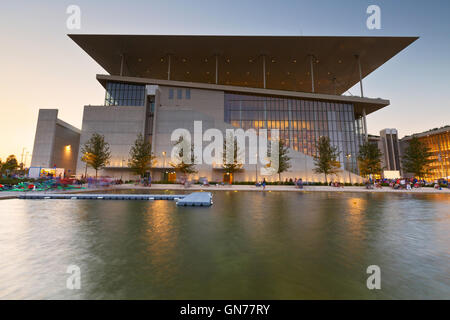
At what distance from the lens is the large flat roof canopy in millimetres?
38969

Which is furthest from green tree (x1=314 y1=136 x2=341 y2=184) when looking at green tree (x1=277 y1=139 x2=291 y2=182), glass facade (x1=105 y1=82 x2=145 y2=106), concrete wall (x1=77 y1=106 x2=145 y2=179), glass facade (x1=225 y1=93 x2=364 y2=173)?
glass facade (x1=105 y1=82 x2=145 y2=106)

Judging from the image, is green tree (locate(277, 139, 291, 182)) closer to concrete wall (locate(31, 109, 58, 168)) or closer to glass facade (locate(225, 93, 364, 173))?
glass facade (locate(225, 93, 364, 173))

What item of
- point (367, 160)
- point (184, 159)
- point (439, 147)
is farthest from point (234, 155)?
point (439, 147)

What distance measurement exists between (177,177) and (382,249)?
3875 centimetres

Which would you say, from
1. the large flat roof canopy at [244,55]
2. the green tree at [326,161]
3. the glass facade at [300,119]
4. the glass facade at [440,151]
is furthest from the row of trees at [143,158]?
the glass facade at [440,151]

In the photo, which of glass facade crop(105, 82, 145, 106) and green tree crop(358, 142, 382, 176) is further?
glass facade crop(105, 82, 145, 106)

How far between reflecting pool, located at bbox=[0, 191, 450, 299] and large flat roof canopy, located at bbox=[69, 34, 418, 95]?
134ft

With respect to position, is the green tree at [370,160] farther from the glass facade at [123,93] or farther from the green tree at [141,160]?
the glass facade at [123,93]

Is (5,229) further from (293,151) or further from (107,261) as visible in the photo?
(293,151)

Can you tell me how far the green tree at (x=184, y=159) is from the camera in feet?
119

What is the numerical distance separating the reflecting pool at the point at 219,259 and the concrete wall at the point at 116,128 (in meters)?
36.2

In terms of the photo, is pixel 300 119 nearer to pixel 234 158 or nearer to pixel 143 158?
pixel 234 158

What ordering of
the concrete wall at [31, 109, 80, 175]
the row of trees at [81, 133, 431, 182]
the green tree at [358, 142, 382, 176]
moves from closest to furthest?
the row of trees at [81, 133, 431, 182] < the green tree at [358, 142, 382, 176] < the concrete wall at [31, 109, 80, 175]
